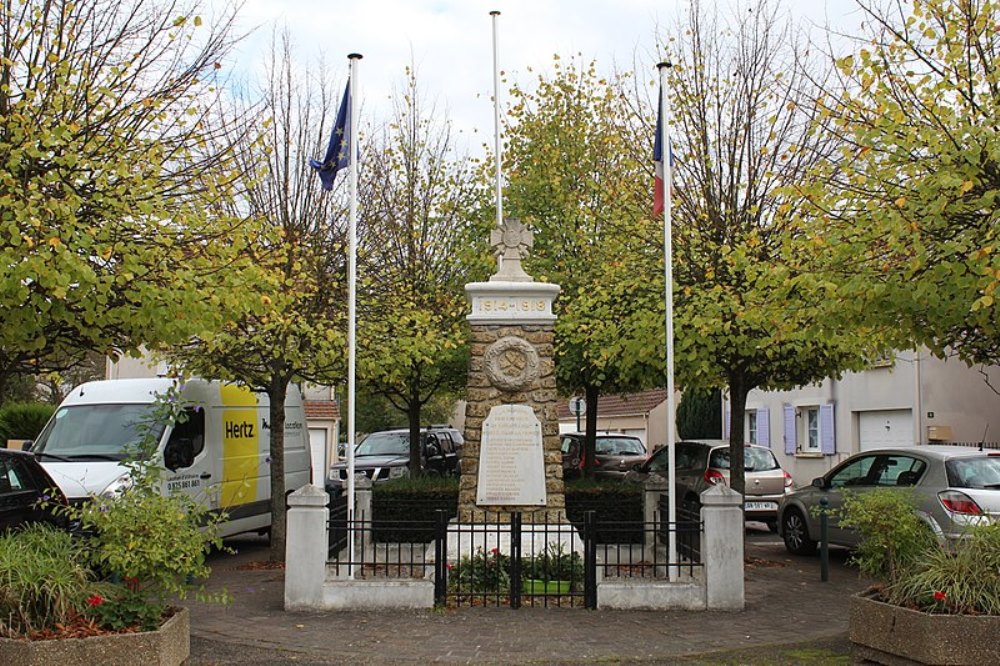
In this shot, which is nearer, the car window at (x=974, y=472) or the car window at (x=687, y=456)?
the car window at (x=974, y=472)

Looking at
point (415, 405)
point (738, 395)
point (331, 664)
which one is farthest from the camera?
point (415, 405)

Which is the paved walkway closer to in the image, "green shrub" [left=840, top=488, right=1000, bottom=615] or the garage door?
A: "green shrub" [left=840, top=488, right=1000, bottom=615]

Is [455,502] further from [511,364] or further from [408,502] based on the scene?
[511,364]

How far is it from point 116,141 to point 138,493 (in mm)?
3442

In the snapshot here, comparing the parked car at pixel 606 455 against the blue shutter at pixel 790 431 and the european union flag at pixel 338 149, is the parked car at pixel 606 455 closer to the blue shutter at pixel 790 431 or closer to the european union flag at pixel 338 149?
the blue shutter at pixel 790 431

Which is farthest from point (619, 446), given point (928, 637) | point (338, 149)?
point (928, 637)

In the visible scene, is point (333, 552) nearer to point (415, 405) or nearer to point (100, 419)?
point (100, 419)

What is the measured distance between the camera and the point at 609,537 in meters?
14.0

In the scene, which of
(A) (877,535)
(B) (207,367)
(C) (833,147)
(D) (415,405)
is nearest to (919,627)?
(A) (877,535)

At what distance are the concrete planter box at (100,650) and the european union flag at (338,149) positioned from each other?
6.04 m

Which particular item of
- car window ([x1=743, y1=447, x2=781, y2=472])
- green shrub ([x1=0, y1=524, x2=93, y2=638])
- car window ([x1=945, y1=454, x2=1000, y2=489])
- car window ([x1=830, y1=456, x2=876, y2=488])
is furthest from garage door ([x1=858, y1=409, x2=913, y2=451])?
green shrub ([x1=0, y1=524, x2=93, y2=638])

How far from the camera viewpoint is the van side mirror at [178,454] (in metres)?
13.0

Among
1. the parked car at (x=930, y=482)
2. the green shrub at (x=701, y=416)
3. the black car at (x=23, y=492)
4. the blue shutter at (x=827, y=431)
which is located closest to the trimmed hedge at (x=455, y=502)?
the parked car at (x=930, y=482)

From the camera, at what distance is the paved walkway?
8.00 m
